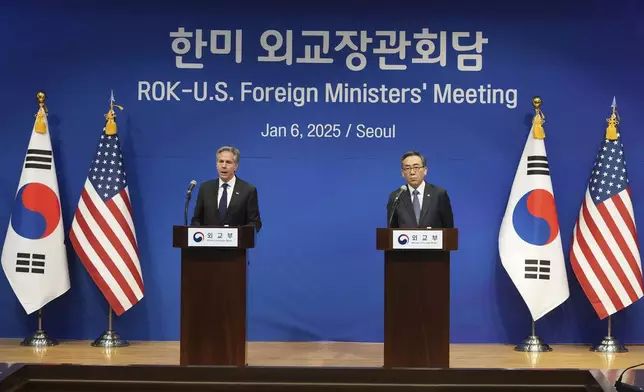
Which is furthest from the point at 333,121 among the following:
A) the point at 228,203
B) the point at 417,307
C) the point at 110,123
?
the point at 417,307

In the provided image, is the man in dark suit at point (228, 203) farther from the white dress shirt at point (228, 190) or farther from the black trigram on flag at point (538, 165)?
the black trigram on flag at point (538, 165)

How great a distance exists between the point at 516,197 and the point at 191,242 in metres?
2.80

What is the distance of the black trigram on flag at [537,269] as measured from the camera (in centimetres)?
686

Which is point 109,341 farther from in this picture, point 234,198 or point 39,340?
point 234,198

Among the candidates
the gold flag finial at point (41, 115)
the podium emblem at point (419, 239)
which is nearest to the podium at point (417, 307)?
the podium emblem at point (419, 239)

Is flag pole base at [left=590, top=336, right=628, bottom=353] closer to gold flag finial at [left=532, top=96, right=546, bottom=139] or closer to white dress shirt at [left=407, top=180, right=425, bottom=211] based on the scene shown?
gold flag finial at [left=532, top=96, right=546, bottom=139]

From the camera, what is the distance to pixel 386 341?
220 inches

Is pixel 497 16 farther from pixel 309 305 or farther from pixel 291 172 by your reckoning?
pixel 309 305

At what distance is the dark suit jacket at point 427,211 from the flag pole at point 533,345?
5.14 ft

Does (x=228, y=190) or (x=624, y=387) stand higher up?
(x=228, y=190)

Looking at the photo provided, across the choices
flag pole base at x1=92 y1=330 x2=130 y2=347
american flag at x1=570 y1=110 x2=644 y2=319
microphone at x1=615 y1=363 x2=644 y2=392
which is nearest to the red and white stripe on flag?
american flag at x1=570 y1=110 x2=644 y2=319

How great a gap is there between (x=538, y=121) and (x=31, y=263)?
4111mm

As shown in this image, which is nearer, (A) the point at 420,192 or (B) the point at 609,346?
(A) the point at 420,192

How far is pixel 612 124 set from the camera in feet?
22.7
